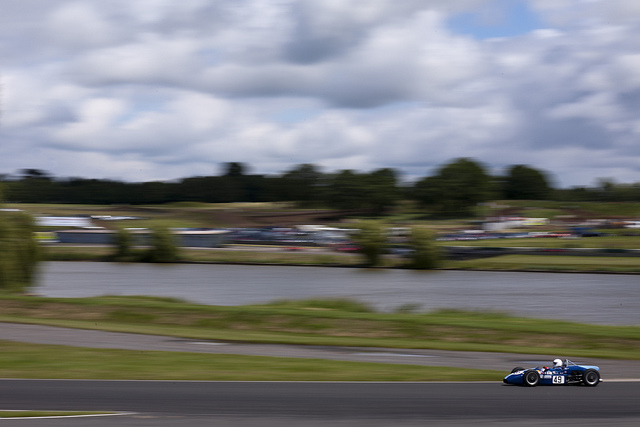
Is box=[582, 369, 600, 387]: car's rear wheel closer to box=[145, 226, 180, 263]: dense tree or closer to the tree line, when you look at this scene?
box=[145, 226, 180, 263]: dense tree

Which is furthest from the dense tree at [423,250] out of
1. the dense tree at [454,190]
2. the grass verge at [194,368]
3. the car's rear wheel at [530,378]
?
the car's rear wheel at [530,378]

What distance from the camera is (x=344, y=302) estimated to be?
93.0 ft

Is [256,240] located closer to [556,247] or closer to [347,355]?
[556,247]

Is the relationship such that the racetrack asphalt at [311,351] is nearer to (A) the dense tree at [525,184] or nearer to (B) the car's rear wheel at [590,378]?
(B) the car's rear wheel at [590,378]

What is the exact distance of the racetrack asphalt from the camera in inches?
558

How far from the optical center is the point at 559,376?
10539 millimetres

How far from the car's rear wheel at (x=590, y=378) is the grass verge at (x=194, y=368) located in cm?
189

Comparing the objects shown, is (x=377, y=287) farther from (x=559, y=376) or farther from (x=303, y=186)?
(x=303, y=186)

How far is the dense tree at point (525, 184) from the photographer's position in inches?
→ 5807

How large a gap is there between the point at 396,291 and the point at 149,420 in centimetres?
3665

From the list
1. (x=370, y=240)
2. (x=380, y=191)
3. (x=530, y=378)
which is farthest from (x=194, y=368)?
(x=380, y=191)

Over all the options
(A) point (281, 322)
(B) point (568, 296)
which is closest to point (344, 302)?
(A) point (281, 322)

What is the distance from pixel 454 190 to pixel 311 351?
10402 cm

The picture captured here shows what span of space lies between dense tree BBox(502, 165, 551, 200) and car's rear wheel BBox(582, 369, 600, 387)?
13871cm
